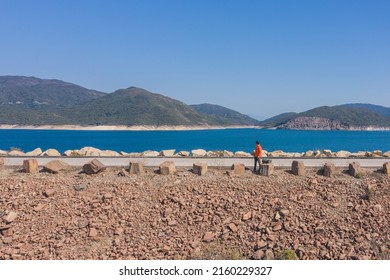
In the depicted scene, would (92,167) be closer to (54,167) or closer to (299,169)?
(54,167)

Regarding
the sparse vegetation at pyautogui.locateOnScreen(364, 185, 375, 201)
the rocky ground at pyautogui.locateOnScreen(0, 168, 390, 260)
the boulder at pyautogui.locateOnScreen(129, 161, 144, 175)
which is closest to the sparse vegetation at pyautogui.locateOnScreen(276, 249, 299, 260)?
the rocky ground at pyautogui.locateOnScreen(0, 168, 390, 260)

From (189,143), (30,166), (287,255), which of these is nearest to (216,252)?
(287,255)

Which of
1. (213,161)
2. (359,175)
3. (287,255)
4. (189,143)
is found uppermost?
(213,161)

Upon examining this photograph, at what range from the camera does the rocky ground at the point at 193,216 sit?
40.7ft

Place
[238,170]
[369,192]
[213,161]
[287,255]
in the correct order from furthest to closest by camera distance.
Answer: [213,161], [238,170], [369,192], [287,255]

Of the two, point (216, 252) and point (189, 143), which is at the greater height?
point (189, 143)

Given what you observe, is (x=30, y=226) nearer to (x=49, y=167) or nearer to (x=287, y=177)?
(x=49, y=167)

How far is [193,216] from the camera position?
13633 millimetres

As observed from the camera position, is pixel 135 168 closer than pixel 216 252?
No

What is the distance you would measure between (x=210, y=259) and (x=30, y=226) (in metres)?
6.30

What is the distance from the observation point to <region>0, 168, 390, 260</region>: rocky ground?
1241cm

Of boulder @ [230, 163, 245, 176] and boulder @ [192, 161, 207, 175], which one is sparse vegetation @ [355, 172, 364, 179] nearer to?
boulder @ [230, 163, 245, 176]

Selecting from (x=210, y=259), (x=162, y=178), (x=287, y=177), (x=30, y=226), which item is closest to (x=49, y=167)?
(x=30, y=226)

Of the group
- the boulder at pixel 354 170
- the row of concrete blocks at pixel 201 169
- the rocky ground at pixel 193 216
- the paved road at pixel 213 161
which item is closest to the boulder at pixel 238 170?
the row of concrete blocks at pixel 201 169
